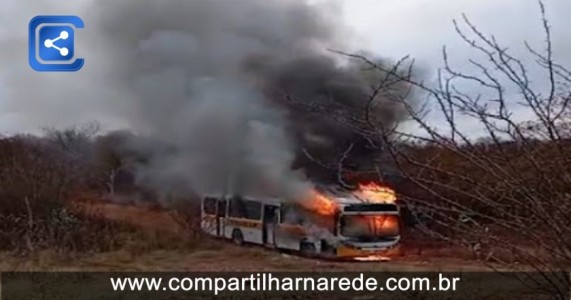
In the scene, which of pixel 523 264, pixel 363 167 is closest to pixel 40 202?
pixel 363 167

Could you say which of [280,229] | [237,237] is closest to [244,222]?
[237,237]

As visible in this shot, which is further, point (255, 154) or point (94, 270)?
point (255, 154)

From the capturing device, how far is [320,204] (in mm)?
5570

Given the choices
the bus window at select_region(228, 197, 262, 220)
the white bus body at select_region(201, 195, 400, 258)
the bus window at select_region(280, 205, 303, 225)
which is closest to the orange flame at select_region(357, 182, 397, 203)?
the white bus body at select_region(201, 195, 400, 258)

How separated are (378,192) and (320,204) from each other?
13.7 feet

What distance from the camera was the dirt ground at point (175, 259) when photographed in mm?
4945

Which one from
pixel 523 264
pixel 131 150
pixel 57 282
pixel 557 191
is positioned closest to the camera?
pixel 557 191

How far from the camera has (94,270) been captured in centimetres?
492

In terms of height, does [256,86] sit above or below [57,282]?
above

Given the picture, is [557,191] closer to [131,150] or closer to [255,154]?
[131,150]

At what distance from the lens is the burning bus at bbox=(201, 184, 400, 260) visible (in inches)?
213

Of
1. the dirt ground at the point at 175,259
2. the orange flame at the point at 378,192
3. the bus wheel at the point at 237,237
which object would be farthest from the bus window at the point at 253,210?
the orange flame at the point at 378,192

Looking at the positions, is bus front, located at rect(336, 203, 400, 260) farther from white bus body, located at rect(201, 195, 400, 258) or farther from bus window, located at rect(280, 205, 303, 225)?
bus window, located at rect(280, 205, 303, 225)

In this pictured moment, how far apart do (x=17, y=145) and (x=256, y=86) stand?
5.68 ft
